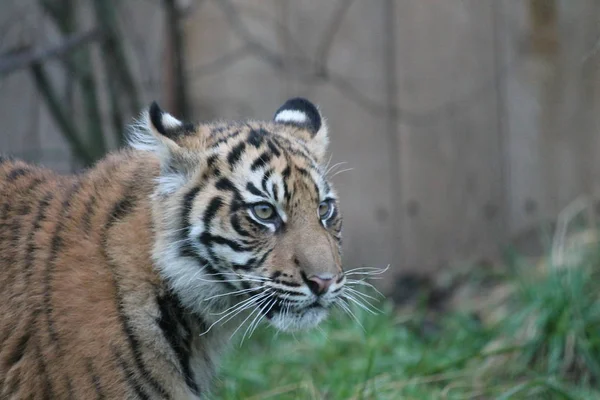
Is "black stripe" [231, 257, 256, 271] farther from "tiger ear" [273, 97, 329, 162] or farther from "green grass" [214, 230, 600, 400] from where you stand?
"green grass" [214, 230, 600, 400]

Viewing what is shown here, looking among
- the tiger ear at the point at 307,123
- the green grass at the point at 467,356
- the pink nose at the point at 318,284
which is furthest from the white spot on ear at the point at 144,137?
the green grass at the point at 467,356

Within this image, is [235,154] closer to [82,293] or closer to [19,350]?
[82,293]

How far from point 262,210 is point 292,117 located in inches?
30.0

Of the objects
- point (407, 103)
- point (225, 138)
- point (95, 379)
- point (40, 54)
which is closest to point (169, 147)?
point (225, 138)

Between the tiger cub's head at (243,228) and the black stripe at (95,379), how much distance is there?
0.41 metres

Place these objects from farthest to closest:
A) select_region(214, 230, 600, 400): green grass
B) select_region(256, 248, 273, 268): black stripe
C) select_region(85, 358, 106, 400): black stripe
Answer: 1. select_region(214, 230, 600, 400): green grass
2. select_region(256, 248, 273, 268): black stripe
3. select_region(85, 358, 106, 400): black stripe

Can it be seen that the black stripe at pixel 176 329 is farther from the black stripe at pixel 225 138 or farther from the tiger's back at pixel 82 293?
the black stripe at pixel 225 138

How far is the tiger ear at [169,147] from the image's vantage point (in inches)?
130

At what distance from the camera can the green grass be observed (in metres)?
4.62

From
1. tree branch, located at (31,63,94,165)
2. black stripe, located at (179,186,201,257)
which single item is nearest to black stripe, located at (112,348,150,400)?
black stripe, located at (179,186,201,257)

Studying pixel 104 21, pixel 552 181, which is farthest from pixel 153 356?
pixel 552 181

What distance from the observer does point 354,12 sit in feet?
22.4

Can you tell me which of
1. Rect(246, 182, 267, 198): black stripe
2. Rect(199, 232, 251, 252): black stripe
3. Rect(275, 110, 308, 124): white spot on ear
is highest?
Rect(275, 110, 308, 124): white spot on ear

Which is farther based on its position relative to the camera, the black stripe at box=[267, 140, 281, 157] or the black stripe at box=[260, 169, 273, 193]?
the black stripe at box=[267, 140, 281, 157]
